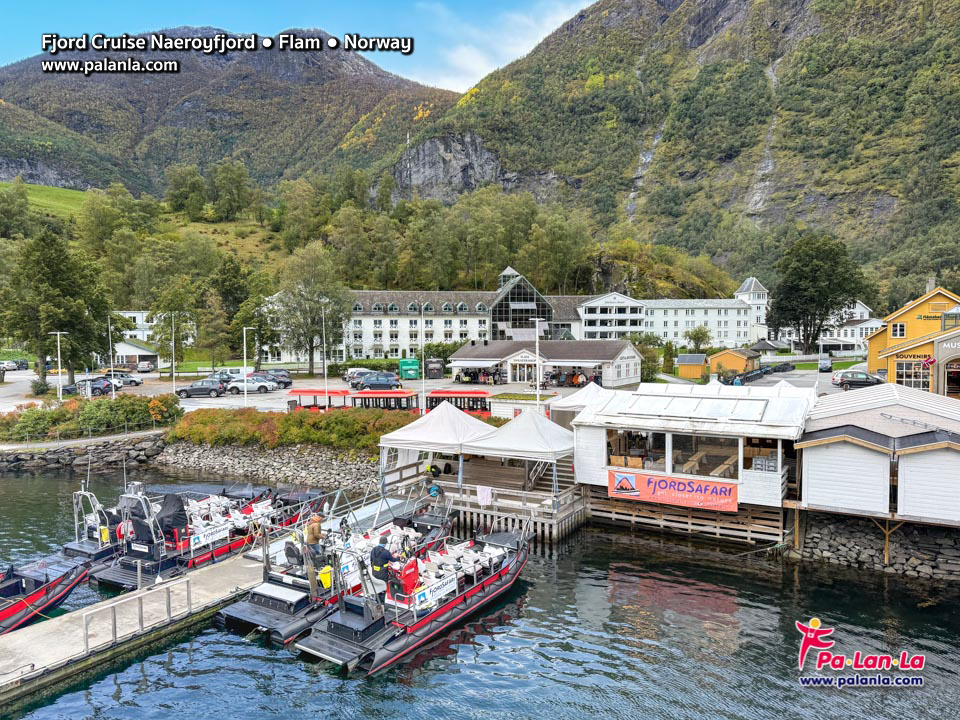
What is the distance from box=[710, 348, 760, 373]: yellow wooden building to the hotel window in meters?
20.0

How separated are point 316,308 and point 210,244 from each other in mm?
54980

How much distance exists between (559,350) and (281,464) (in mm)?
31991

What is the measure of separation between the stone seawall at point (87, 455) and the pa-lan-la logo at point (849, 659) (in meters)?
39.0

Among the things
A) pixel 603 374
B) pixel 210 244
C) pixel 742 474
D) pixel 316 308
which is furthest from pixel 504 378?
pixel 210 244

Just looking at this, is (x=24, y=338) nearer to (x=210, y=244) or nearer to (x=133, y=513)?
(x=133, y=513)

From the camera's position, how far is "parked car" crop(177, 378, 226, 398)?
5322 cm

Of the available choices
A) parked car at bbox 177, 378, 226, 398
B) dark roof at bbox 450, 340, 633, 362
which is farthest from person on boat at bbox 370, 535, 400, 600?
dark roof at bbox 450, 340, 633, 362

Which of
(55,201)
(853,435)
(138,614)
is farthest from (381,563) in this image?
(55,201)

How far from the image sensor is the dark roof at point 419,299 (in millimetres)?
84812

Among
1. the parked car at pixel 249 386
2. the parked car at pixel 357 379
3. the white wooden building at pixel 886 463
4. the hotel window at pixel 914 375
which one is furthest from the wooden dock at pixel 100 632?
the hotel window at pixel 914 375

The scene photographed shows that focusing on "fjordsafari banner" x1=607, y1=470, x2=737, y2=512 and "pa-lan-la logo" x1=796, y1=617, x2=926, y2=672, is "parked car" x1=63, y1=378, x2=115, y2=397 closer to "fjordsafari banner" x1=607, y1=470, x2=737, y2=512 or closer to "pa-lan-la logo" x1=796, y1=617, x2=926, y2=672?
"fjordsafari banner" x1=607, y1=470, x2=737, y2=512

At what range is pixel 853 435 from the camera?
22.1 m

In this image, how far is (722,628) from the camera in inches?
727

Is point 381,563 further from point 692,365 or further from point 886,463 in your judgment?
point 692,365
